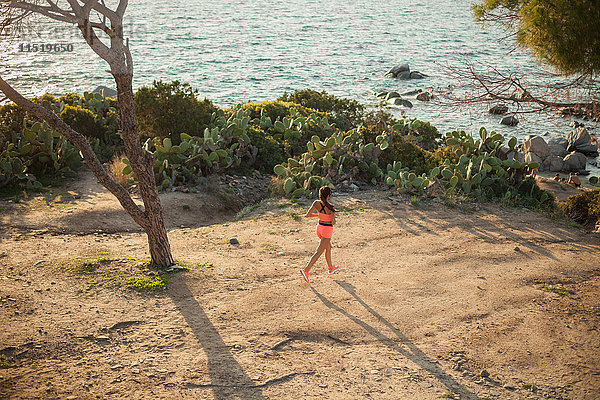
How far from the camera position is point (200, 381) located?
4.96m

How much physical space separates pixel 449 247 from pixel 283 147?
6167 mm

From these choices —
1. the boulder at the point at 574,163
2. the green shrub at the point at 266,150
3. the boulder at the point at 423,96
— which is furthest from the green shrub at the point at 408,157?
the boulder at the point at 423,96

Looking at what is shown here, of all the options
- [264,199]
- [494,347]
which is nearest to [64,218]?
[264,199]

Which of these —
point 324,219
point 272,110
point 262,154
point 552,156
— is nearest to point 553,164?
point 552,156

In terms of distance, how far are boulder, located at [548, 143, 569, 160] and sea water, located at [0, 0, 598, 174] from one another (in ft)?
7.45

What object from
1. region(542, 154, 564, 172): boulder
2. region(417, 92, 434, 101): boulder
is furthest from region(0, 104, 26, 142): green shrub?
region(417, 92, 434, 101): boulder

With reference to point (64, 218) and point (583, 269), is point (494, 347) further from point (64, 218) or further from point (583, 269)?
point (64, 218)

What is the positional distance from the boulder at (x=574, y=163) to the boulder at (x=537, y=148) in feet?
2.23

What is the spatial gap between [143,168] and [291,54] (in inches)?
1420

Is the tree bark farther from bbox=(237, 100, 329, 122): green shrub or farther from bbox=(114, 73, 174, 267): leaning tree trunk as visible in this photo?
bbox=(237, 100, 329, 122): green shrub

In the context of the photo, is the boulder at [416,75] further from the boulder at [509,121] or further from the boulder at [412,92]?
the boulder at [509,121]

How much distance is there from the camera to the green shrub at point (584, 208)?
33.5 ft

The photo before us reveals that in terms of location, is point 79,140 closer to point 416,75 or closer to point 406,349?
point 406,349

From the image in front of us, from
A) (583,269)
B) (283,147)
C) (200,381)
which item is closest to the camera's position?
(200,381)
